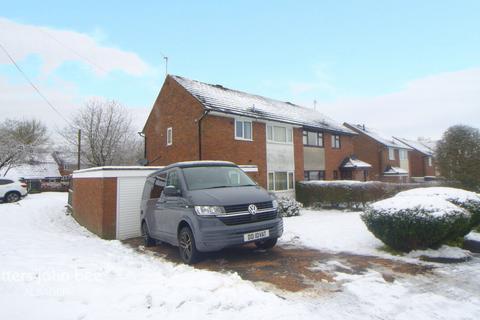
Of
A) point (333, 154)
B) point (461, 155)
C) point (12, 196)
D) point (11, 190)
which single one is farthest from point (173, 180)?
point (461, 155)

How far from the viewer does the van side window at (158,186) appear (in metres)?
8.05

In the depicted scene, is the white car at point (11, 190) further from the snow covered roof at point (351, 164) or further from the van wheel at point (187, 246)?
the snow covered roof at point (351, 164)

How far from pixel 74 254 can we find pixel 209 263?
3.02 metres

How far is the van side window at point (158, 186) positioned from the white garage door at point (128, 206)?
204 centimetres

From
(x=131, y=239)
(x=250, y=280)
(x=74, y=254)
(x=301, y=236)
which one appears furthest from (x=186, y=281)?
(x=131, y=239)

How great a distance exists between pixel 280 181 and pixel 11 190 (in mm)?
18153

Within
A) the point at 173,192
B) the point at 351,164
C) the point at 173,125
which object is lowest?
the point at 173,192

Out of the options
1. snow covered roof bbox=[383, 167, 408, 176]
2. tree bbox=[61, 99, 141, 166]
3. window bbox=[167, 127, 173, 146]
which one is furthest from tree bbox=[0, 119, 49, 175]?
snow covered roof bbox=[383, 167, 408, 176]

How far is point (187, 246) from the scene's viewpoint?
6504 mm

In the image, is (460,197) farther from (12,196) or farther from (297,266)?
(12,196)

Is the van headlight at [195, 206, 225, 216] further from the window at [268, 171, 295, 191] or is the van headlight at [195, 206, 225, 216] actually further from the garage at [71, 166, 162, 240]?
the window at [268, 171, 295, 191]

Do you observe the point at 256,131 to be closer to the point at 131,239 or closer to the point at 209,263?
the point at 131,239

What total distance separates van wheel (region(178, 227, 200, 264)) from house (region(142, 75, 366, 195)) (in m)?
8.39

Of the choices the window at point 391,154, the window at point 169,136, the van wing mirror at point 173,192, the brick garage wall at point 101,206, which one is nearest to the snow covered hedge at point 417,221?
the van wing mirror at point 173,192
